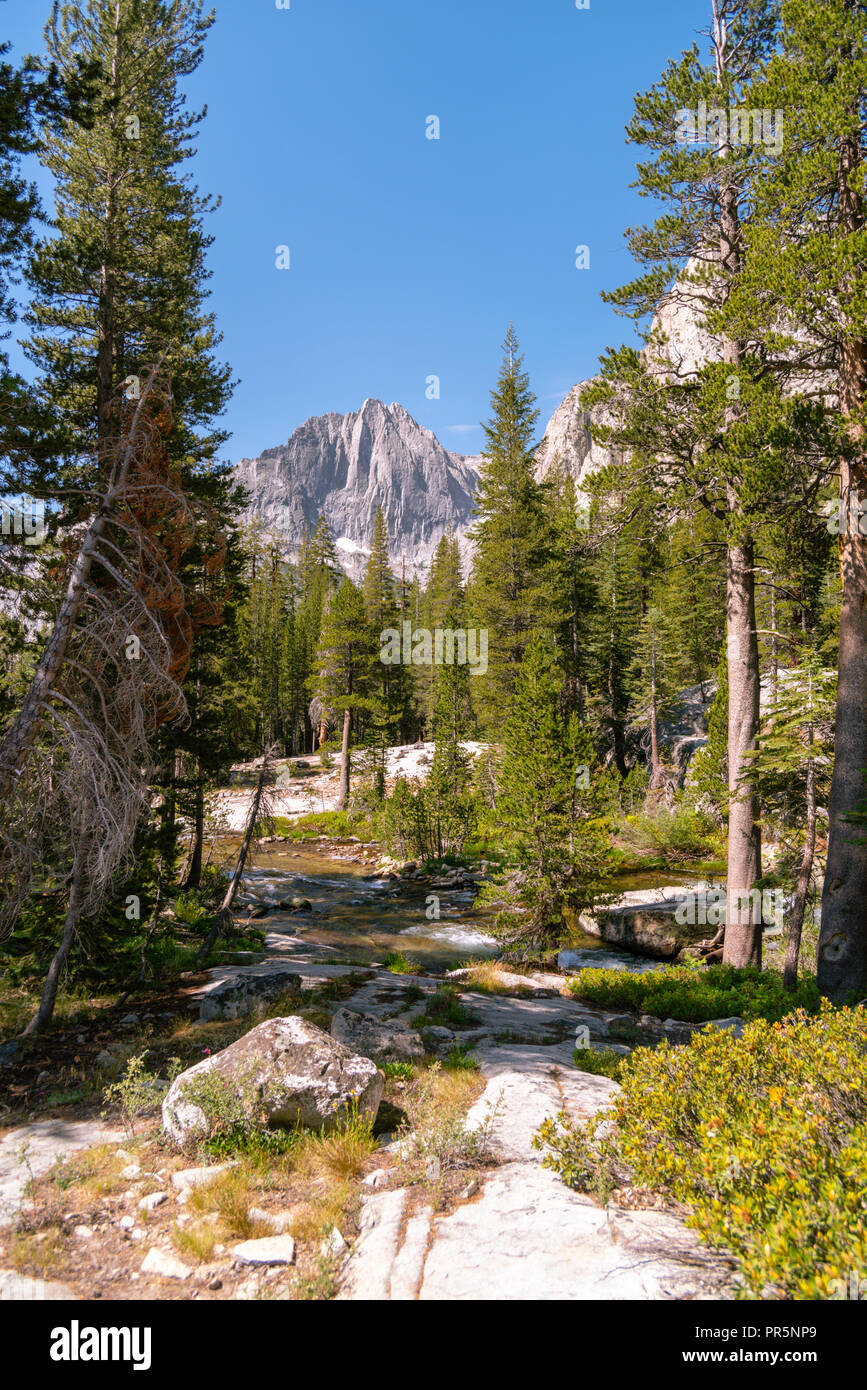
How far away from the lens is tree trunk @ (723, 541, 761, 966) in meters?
10.9

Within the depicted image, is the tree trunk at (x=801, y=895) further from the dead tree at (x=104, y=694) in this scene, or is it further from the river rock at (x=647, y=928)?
the dead tree at (x=104, y=694)

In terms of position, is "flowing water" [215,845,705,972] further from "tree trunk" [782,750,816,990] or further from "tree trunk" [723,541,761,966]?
"tree trunk" [782,750,816,990]

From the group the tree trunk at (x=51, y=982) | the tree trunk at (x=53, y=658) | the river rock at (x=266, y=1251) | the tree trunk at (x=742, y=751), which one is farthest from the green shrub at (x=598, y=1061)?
the tree trunk at (x=53, y=658)

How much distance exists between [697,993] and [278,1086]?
7.89 metres

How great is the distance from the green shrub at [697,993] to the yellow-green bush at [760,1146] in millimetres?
4793

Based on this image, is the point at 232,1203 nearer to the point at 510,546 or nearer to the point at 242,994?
the point at 242,994

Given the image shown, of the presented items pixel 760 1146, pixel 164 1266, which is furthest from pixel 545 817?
pixel 164 1266

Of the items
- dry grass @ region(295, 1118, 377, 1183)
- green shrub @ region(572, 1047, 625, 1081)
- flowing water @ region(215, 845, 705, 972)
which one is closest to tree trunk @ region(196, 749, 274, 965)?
flowing water @ region(215, 845, 705, 972)

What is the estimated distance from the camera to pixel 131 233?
38.2 feet

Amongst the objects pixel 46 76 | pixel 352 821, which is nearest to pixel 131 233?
pixel 46 76

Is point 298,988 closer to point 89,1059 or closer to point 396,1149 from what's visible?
point 89,1059

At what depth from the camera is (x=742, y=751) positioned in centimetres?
1104

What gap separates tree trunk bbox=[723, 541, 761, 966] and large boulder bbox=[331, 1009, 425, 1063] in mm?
6793
